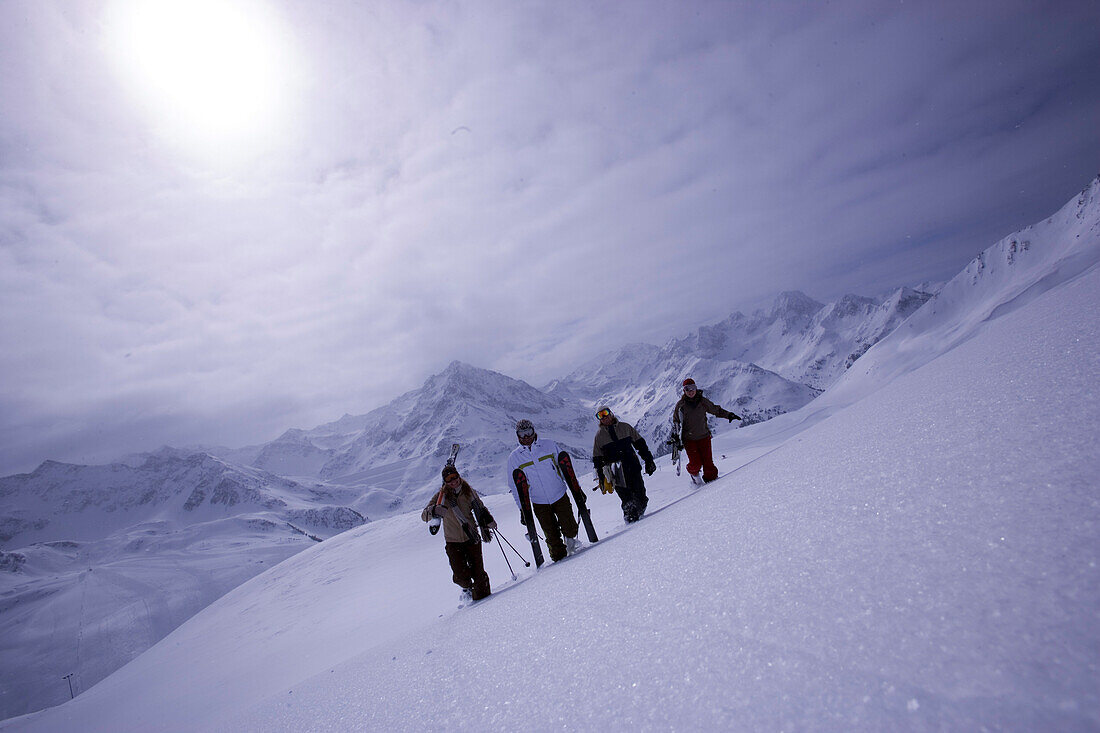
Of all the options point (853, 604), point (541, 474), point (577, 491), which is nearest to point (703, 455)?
point (577, 491)

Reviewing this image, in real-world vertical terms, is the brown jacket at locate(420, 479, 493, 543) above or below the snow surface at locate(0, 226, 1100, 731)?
above

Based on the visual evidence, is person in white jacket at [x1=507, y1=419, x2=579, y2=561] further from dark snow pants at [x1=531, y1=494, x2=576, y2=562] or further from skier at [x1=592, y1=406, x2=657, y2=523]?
skier at [x1=592, y1=406, x2=657, y2=523]

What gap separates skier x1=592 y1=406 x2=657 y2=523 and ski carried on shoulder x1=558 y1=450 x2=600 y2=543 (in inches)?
31.3

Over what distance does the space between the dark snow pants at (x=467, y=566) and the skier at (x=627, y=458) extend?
8.27ft

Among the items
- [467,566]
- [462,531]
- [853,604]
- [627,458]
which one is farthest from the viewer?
[627,458]

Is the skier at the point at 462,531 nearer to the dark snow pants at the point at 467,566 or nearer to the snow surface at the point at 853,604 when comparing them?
the dark snow pants at the point at 467,566

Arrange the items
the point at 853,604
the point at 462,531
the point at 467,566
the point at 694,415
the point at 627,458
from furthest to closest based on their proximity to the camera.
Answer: the point at 694,415
the point at 627,458
the point at 467,566
the point at 462,531
the point at 853,604

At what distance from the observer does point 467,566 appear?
7.27 meters

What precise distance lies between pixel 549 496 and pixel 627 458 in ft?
5.66

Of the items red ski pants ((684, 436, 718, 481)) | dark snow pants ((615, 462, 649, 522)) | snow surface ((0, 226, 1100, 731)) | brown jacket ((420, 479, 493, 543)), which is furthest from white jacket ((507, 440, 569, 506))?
red ski pants ((684, 436, 718, 481))

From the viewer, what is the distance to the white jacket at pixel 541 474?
718 cm

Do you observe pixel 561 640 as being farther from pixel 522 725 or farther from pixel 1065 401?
pixel 1065 401

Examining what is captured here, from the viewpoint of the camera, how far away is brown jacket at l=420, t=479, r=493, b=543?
7.16 metres

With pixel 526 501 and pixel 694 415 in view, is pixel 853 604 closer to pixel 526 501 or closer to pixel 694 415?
pixel 526 501
